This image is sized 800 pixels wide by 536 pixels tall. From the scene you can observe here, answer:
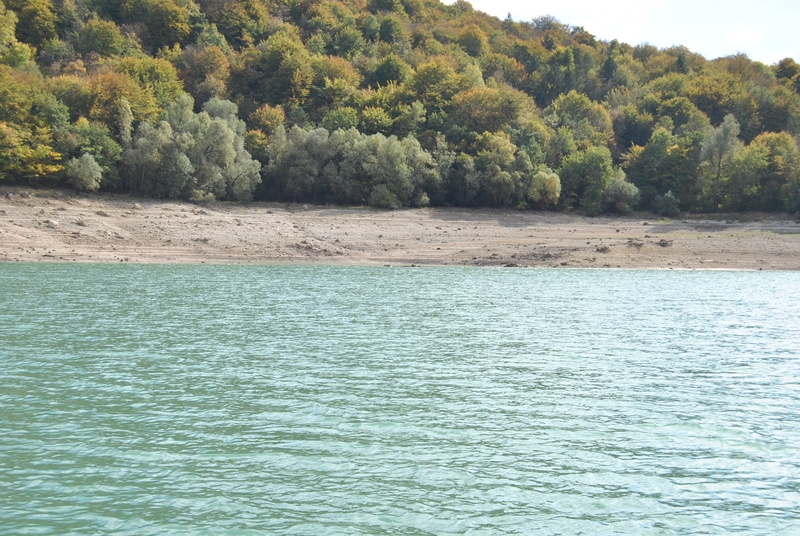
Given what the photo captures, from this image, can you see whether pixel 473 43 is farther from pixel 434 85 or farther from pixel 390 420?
pixel 390 420

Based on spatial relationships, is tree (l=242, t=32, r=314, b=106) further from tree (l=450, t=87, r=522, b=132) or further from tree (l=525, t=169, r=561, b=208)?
tree (l=525, t=169, r=561, b=208)

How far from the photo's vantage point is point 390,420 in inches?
514

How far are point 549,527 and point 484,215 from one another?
5238 centimetres

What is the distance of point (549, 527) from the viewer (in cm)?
901

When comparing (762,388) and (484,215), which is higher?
(484,215)

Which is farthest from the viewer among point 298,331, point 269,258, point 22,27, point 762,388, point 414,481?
point 22,27

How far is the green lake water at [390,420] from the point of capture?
30.6 ft

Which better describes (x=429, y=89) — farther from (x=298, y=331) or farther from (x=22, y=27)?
(x=298, y=331)

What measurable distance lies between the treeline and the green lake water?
3075 centimetres

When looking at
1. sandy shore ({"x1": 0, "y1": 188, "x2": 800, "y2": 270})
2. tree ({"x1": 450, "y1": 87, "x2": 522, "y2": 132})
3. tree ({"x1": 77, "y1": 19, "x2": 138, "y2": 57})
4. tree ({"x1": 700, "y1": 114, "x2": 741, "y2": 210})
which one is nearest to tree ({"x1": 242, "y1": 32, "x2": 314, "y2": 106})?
tree ({"x1": 77, "y1": 19, "x2": 138, "y2": 57})

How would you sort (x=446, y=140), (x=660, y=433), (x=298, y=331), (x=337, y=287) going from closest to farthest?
(x=660, y=433)
(x=298, y=331)
(x=337, y=287)
(x=446, y=140)

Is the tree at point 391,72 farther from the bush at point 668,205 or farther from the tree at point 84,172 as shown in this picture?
the tree at point 84,172

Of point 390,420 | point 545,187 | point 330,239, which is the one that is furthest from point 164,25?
point 390,420

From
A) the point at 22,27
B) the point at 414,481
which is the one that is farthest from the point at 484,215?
the point at 22,27
